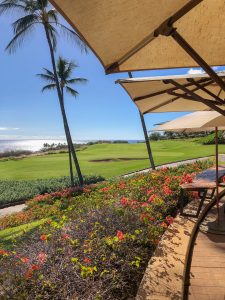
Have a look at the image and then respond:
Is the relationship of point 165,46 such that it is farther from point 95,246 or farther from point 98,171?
point 98,171

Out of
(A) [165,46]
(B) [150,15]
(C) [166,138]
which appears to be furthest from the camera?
(C) [166,138]

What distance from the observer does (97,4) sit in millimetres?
Answer: 1674

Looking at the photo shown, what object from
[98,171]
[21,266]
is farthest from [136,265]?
[98,171]

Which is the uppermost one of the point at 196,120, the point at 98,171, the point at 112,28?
the point at 112,28

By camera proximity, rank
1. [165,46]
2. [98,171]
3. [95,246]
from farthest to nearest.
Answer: [98,171] → [95,246] → [165,46]

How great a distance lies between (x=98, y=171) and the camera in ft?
92.4

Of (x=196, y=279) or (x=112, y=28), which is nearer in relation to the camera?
(x=112, y=28)

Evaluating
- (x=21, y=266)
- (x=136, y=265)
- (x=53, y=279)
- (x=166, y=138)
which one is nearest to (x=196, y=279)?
(x=136, y=265)

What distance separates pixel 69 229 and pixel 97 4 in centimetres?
486

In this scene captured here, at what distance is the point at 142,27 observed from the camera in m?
1.96

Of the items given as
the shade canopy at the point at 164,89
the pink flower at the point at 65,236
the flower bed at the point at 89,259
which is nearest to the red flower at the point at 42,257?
the flower bed at the point at 89,259

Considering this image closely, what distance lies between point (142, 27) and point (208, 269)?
3801mm

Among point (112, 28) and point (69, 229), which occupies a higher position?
point (112, 28)

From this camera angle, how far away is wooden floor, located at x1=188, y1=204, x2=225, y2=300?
3.86 m
